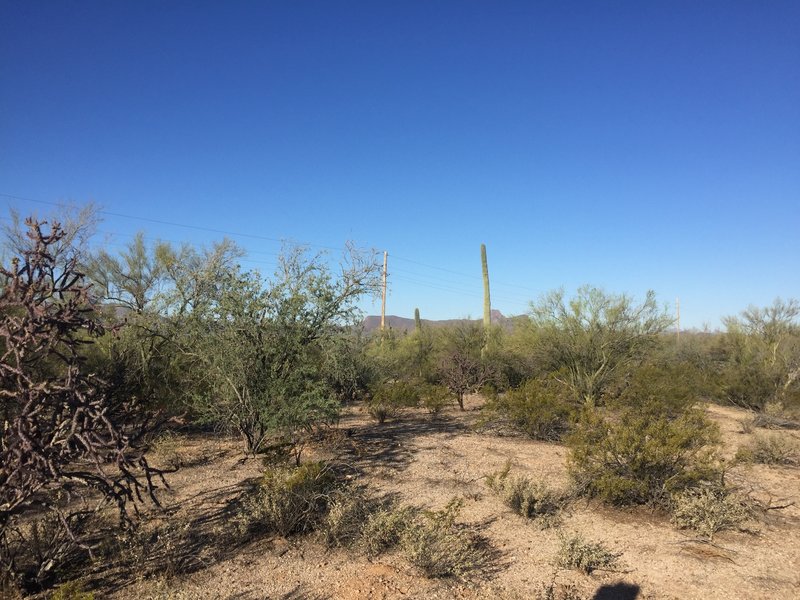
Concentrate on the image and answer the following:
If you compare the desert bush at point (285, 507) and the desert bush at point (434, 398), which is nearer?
the desert bush at point (285, 507)

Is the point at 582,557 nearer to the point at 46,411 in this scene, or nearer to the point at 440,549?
the point at 440,549

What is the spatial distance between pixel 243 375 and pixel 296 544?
3862 millimetres

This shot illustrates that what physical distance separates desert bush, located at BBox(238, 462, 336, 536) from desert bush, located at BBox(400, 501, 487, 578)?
4.01 feet

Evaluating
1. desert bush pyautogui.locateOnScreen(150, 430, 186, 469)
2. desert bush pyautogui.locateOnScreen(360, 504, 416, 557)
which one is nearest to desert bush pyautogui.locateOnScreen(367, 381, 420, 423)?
desert bush pyautogui.locateOnScreen(150, 430, 186, 469)

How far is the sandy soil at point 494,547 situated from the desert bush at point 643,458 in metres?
0.33

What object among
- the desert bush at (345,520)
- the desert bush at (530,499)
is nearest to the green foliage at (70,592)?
the desert bush at (345,520)

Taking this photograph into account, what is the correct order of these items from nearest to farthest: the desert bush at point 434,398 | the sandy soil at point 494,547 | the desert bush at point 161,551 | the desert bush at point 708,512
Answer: the sandy soil at point 494,547
the desert bush at point 161,551
the desert bush at point 708,512
the desert bush at point 434,398

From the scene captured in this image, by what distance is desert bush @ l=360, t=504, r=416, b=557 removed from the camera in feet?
17.2

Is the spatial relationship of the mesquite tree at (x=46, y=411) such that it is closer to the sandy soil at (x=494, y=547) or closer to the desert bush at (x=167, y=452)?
the sandy soil at (x=494, y=547)

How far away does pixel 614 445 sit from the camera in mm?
6844

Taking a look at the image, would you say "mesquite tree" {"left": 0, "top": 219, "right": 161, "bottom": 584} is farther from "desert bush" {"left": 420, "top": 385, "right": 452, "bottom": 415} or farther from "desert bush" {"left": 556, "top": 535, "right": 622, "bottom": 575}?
"desert bush" {"left": 420, "top": 385, "right": 452, "bottom": 415}

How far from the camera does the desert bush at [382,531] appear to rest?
5230mm

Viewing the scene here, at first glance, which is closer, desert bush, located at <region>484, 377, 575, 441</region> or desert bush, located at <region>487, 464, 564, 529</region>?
desert bush, located at <region>487, 464, 564, 529</region>

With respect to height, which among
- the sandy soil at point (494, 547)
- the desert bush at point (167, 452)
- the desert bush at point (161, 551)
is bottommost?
the sandy soil at point (494, 547)
